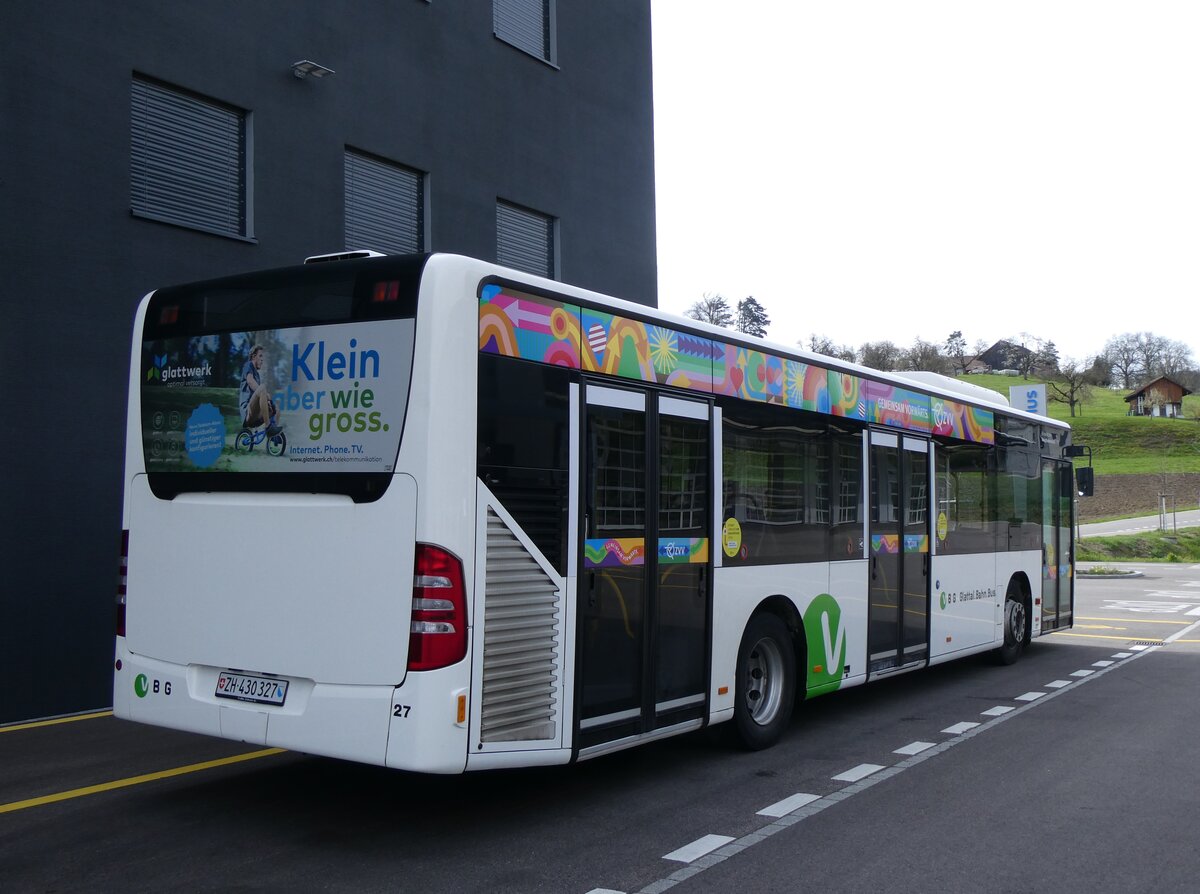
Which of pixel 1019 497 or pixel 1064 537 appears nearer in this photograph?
pixel 1019 497

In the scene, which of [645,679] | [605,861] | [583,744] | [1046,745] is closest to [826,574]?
[1046,745]

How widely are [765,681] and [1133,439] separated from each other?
98.6 m

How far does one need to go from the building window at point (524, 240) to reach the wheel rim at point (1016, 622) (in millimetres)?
6854

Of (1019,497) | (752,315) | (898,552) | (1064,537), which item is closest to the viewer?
(898,552)

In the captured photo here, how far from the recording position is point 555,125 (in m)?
15.6

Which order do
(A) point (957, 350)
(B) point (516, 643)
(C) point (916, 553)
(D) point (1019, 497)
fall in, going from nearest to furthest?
(B) point (516, 643)
(C) point (916, 553)
(D) point (1019, 497)
(A) point (957, 350)

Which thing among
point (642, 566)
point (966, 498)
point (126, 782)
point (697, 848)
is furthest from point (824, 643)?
point (126, 782)

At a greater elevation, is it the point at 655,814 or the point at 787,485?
the point at 787,485

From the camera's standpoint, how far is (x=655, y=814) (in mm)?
6414

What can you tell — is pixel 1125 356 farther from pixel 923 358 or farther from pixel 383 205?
pixel 383 205

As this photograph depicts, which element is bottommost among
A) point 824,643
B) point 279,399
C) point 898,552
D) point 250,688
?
point 824,643

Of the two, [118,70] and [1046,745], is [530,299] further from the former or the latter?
[118,70]

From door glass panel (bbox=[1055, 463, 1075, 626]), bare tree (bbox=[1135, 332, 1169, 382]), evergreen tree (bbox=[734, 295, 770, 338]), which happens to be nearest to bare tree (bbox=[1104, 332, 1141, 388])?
bare tree (bbox=[1135, 332, 1169, 382])

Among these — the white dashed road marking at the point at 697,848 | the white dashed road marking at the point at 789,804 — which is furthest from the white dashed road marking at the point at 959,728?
the white dashed road marking at the point at 697,848
